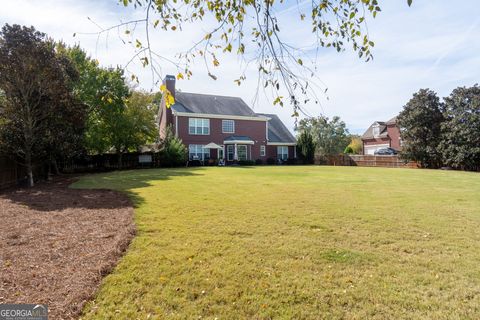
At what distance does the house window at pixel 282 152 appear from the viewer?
37.2m

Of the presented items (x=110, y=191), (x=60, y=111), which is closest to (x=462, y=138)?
(x=110, y=191)

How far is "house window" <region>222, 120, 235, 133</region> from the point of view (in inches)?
1320

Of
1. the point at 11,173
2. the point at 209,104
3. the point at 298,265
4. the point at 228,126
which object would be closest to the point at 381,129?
the point at 228,126

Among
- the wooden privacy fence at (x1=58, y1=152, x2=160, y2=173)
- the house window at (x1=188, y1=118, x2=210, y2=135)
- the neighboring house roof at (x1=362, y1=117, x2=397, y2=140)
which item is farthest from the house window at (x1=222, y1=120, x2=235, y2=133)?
the neighboring house roof at (x1=362, y1=117, x2=397, y2=140)

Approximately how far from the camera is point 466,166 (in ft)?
82.1

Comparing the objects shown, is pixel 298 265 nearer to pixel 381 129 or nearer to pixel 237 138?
pixel 237 138

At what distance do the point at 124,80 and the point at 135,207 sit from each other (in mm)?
21475

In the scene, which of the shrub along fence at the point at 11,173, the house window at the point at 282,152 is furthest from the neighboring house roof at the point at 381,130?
the shrub along fence at the point at 11,173

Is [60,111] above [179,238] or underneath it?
above

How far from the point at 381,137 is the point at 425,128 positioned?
14730mm

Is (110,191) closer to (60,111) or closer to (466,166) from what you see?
(60,111)

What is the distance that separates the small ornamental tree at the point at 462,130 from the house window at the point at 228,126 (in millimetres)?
20164

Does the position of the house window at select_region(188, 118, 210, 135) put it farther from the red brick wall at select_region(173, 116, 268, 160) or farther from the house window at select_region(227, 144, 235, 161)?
the house window at select_region(227, 144, 235, 161)

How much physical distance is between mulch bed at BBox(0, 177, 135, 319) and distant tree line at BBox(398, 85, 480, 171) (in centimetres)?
2670
